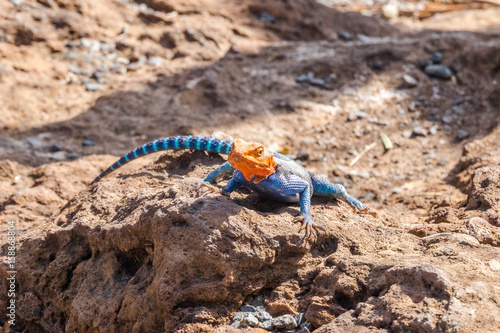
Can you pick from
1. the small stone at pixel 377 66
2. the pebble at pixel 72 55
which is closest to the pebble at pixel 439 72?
the small stone at pixel 377 66

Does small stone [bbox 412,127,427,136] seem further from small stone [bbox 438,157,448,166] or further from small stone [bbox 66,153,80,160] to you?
small stone [bbox 66,153,80,160]

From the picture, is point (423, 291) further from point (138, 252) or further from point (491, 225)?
point (138, 252)

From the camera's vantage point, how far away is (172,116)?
768cm

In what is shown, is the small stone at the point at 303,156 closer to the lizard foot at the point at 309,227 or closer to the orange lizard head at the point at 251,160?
the orange lizard head at the point at 251,160

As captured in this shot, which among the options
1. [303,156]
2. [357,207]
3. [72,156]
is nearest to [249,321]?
[357,207]

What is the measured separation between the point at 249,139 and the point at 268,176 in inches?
147

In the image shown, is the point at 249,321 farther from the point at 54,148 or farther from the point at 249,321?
the point at 54,148

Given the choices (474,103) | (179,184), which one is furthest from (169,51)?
(179,184)

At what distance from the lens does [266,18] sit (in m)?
10.4

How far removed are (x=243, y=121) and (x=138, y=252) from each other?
4382 mm

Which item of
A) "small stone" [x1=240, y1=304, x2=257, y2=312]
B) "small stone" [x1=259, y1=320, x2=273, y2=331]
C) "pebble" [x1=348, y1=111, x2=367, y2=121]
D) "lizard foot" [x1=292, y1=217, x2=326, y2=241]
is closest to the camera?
"small stone" [x1=259, y1=320, x2=273, y2=331]

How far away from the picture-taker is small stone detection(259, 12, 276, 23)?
1040cm

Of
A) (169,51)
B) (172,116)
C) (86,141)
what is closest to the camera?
(86,141)

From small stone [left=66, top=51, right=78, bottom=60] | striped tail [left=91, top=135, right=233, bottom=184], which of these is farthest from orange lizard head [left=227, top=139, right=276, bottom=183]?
small stone [left=66, top=51, right=78, bottom=60]
